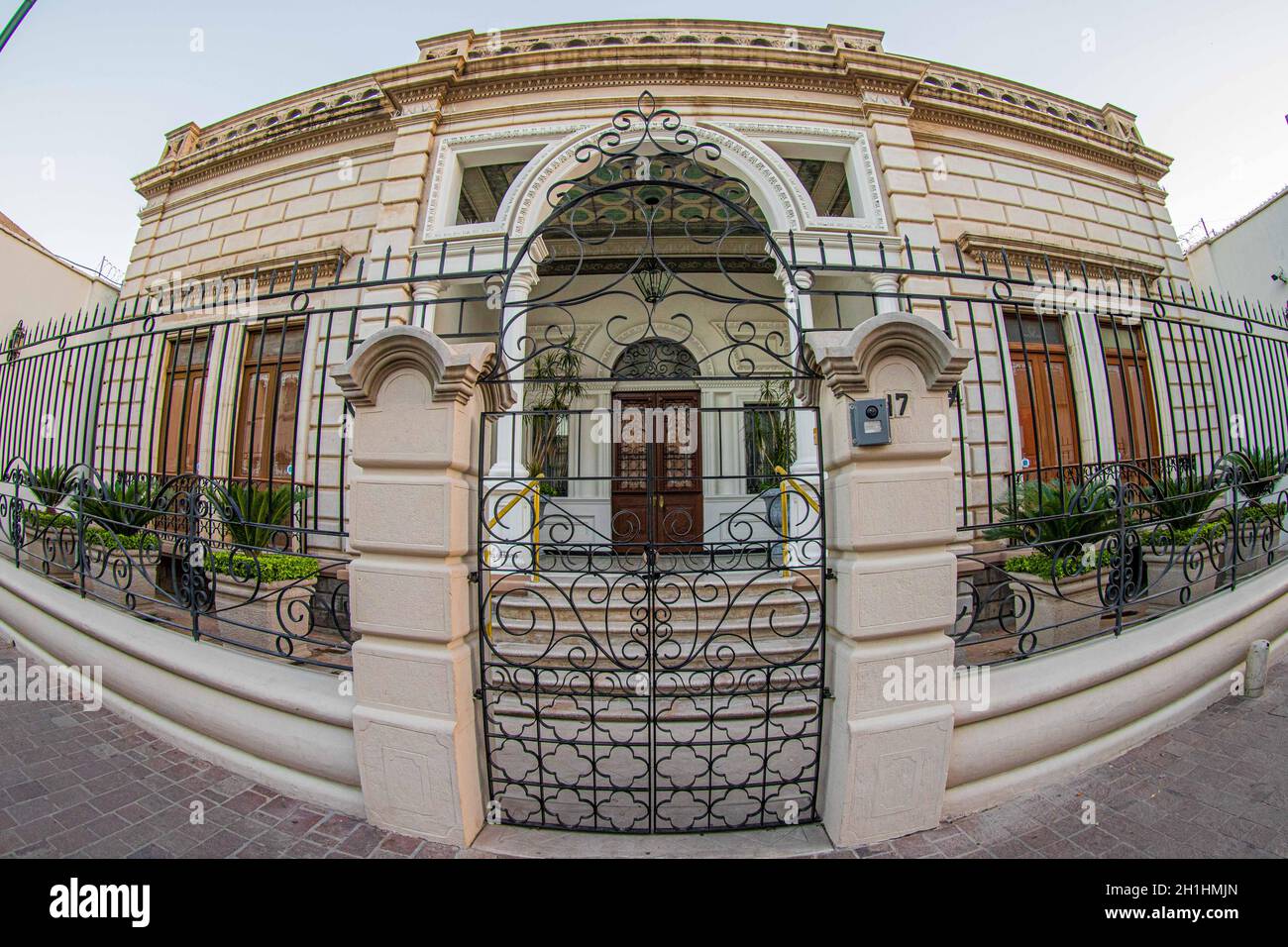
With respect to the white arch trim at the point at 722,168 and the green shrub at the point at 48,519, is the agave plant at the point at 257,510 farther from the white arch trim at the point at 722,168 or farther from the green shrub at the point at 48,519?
the white arch trim at the point at 722,168

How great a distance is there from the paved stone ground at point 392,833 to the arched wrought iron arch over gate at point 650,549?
0.68 m

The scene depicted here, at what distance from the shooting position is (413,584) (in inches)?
85.7

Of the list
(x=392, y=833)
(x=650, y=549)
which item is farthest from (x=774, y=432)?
(x=392, y=833)

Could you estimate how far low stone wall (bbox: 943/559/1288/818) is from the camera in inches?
91.7

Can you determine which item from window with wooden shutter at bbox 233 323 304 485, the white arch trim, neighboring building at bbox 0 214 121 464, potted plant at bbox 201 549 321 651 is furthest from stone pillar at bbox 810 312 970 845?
neighboring building at bbox 0 214 121 464

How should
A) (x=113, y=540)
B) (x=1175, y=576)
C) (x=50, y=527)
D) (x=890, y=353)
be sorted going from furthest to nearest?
(x=50, y=527) → (x=113, y=540) → (x=1175, y=576) → (x=890, y=353)

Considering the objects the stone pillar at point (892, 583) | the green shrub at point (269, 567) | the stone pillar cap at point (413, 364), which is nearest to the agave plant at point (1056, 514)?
the stone pillar at point (892, 583)

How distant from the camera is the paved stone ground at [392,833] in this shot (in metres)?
2.05

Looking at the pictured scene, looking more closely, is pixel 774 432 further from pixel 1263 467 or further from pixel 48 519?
pixel 48 519

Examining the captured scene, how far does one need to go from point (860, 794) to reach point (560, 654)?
2.25 meters

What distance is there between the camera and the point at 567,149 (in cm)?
666

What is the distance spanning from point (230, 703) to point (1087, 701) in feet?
15.8

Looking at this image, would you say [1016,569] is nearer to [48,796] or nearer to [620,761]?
[620,761]

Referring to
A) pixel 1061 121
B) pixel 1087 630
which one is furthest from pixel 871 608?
pixel 1061 121
